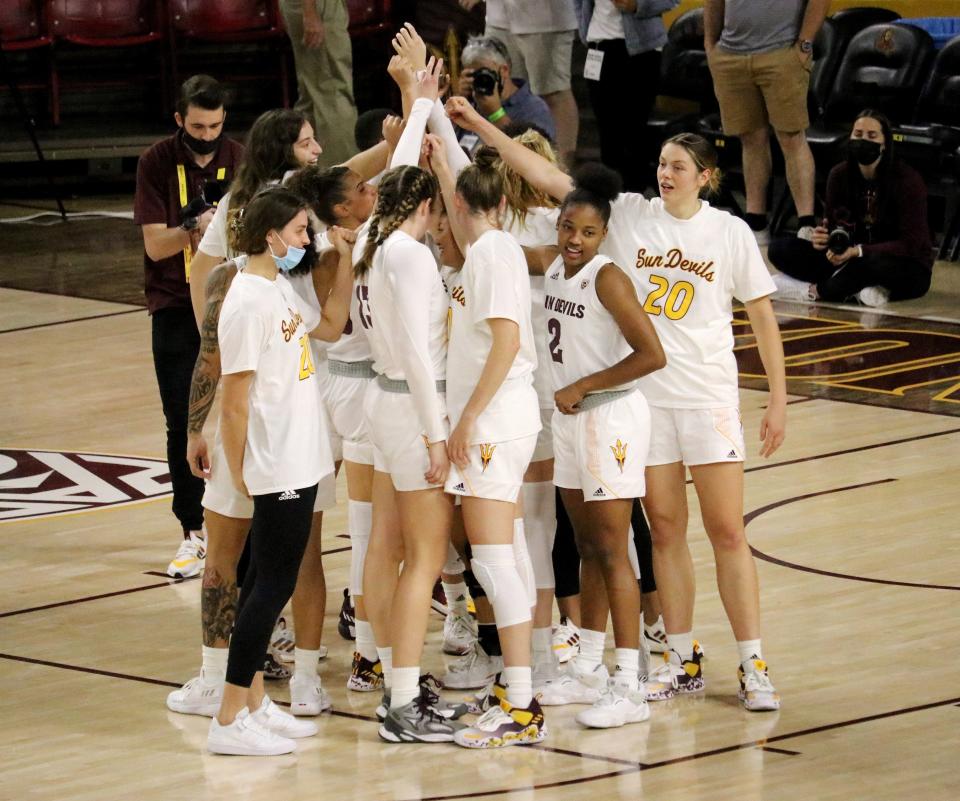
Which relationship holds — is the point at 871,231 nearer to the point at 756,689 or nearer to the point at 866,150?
the point at 866,150

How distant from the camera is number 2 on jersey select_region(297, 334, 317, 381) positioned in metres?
5.35

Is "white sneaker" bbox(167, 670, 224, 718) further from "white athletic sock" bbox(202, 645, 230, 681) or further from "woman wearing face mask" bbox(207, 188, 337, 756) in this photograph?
"woman wearing face mask" bbox(207, 188, 337, 756)

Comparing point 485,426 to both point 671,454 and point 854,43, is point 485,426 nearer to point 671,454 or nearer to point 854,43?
point 671,454

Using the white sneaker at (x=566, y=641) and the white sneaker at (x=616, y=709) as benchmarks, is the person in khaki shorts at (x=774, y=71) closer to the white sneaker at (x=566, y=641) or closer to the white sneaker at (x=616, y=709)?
the white sneaker at (x=566, y=641)

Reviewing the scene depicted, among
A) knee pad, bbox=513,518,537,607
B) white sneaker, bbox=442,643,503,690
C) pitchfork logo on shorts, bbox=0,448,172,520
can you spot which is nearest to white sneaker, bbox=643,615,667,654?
white sneaker, bbox=442,643,503,690

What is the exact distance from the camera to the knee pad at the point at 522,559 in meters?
5.55

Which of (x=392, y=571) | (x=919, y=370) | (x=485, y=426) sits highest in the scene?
(x=485, y=426)

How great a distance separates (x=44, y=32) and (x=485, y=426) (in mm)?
12133

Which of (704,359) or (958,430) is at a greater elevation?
(704,359)

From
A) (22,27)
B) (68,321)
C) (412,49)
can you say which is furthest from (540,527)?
(22,27)

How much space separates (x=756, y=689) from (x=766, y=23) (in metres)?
7.95

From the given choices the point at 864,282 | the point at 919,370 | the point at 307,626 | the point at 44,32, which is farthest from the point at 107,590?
the point at 44,32

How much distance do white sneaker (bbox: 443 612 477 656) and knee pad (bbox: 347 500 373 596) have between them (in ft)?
1.67

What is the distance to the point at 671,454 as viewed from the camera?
5.78m
